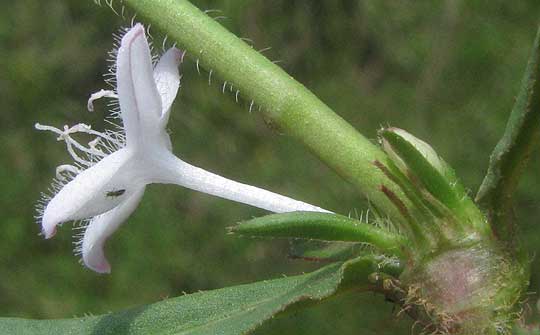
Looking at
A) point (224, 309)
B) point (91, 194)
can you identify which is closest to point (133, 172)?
point (91, 194)

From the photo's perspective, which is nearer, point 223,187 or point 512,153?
point 512,153

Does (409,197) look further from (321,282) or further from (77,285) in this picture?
(77,285)

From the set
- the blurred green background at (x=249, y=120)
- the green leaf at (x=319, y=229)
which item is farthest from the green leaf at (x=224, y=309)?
the blurred green background at (x=249, y=120)

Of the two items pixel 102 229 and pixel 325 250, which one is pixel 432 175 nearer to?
pixel 325 250

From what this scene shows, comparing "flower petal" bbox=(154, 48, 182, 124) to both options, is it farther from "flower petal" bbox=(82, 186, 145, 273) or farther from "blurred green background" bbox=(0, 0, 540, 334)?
"blurred green background" bbox=(0, 0, 540, 334)

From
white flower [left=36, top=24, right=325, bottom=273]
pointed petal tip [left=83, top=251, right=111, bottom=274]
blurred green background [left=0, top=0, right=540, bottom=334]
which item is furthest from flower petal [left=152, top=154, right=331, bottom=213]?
blurred green background [left=0, top=0, right=540, bottom=334]

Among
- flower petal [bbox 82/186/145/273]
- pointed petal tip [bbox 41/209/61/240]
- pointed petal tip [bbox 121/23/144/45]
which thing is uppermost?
pointed petal tip [bbox 121/23/144/45]
